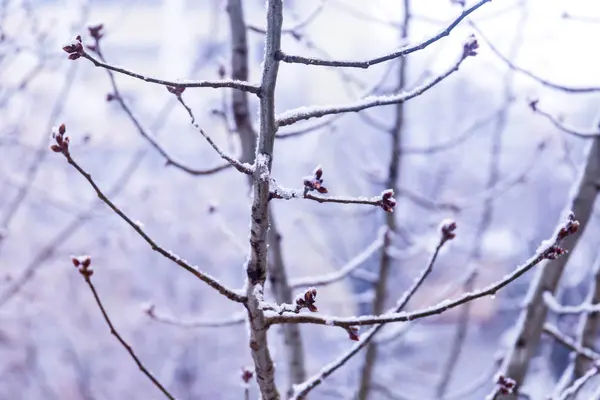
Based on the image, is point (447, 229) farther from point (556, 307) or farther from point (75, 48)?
point (556, 307)

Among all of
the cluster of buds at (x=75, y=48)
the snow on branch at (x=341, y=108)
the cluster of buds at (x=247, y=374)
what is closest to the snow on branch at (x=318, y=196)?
the snow on branch at (x=341, y=108)

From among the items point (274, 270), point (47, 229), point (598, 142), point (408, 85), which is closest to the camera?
point (598, 142)

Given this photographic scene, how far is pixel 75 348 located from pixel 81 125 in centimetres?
223

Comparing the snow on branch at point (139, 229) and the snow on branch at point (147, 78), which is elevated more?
the snow on branch at point (147, 78)

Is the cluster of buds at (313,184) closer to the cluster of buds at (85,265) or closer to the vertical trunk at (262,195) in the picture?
the vertical trunk at (262,195)

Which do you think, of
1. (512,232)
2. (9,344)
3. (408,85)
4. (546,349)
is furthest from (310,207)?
(408,85)

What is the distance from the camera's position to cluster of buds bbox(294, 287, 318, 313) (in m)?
0.90

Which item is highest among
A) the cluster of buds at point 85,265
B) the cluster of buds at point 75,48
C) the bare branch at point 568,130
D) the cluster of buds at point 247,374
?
the bare branch at point 568,130

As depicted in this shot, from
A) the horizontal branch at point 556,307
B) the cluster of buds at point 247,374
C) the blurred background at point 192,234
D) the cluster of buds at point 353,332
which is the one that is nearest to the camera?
the cluster of buds at point 353,332

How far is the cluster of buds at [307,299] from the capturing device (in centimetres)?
90

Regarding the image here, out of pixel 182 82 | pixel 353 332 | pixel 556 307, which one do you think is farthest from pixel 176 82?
pixel 556 307

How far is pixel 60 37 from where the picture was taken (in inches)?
143

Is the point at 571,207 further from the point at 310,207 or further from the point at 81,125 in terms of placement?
the point at 81,125

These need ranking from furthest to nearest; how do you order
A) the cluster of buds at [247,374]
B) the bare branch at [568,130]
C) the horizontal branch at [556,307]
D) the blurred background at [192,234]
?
the blurred background at [192,234]
the horizontal branch at [556,307]
the bare branch at [568,130]
the cluster of buds at [247,374]
